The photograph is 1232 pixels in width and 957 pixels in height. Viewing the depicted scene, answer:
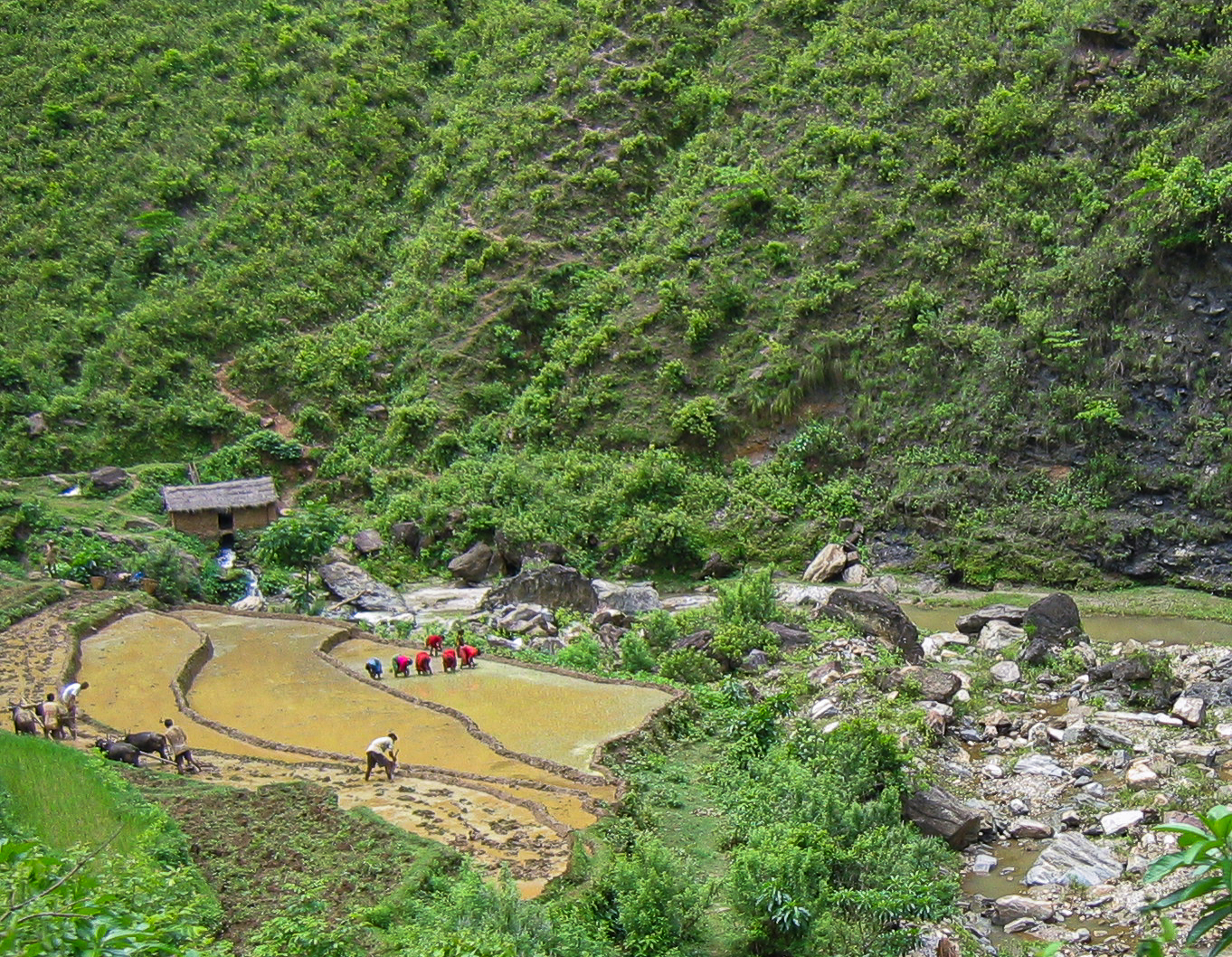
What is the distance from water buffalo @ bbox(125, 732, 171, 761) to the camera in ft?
44.9

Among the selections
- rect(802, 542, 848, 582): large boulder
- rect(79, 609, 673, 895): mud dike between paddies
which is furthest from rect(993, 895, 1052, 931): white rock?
rect(802, 542, 848, 582): large boulder

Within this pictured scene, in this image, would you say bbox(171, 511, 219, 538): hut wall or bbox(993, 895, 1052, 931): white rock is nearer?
bbox(993, 895, 1052, 931): white rock

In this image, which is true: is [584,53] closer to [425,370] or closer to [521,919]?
[425,370]

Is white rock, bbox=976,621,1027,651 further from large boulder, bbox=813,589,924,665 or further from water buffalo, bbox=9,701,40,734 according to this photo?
water buffalo, bbox=9,701,40,734

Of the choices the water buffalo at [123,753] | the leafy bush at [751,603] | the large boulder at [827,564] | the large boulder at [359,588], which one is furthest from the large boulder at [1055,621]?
the water buffalo at [123,753]

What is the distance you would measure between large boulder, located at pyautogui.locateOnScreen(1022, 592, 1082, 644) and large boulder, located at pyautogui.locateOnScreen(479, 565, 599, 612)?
8711mm

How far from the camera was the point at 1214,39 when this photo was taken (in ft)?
88.2

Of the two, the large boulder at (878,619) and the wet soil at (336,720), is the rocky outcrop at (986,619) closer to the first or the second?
the large boulder at (878,619)

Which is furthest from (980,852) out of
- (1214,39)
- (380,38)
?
(380,38)

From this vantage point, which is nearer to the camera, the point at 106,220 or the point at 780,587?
the point at 780,587

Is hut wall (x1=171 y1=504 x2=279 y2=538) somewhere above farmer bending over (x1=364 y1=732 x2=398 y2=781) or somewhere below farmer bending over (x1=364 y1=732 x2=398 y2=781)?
below

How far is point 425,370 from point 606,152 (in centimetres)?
954

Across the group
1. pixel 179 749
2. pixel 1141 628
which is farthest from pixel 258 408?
pixel 1141 628

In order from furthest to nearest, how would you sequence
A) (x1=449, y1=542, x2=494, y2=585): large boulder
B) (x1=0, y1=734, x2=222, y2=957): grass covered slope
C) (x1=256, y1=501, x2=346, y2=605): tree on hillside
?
(x1=449, y1=542, x2=494, y2=585): large boulder → (x1=256, y1=501, x2=346, y2=605): tree on hillside → (x1=0, y1=734, x2=222, y2=957): grass covered slope
